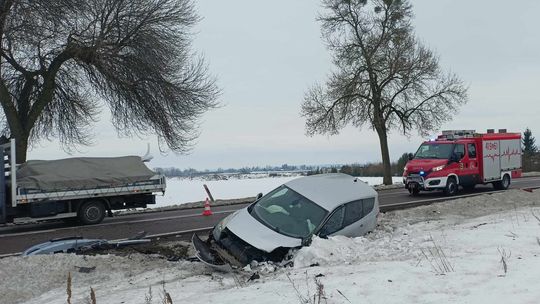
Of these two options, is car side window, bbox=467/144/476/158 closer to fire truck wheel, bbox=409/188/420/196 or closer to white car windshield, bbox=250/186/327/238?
fire truck wheel, bbox=409/188/420/196

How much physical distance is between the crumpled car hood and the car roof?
42.3 inches

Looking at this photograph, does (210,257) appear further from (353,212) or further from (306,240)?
(353,212)

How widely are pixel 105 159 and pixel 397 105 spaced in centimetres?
1941

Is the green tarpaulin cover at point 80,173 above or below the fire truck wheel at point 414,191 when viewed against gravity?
above

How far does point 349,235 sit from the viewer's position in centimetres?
928

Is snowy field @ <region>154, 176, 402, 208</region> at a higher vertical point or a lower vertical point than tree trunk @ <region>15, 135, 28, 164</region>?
lower

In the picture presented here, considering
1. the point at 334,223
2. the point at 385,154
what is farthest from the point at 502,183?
the point at 334,223

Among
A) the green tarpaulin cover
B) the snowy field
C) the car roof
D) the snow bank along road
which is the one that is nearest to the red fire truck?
the snow bank along road

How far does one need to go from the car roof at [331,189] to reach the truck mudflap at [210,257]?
2.05 m

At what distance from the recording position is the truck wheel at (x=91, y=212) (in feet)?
49.8

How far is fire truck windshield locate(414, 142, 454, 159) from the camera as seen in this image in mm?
21078

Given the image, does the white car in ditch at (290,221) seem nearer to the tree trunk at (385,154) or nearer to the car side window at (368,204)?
the car side window at (368,204)

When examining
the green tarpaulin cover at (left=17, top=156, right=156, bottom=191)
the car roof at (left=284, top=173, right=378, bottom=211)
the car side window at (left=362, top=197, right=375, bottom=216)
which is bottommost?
the car side window at (left=362, top=197, right=375, bottom=216)

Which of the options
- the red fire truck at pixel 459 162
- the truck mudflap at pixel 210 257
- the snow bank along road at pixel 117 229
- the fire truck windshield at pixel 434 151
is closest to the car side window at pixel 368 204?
the truck mudflap at pixel 210 257
